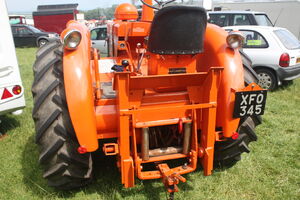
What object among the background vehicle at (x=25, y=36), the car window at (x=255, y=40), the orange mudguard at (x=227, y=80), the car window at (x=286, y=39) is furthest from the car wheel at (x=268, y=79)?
the background vehicle at (x=25, y=36)

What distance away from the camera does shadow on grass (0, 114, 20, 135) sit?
4.38 meters

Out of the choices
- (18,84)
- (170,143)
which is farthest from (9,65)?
(170,143)

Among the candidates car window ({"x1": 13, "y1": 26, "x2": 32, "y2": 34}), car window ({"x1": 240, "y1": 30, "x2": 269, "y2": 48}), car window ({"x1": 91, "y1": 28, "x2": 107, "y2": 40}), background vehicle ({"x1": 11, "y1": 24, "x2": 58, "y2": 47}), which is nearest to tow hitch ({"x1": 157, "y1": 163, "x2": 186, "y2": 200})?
car window ({"x1": 240, "y1": 30, "x2": 269, "y2": 48})

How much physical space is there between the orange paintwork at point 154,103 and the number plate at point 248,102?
2.6 inches

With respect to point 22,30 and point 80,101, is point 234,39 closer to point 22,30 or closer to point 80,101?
point 80,101

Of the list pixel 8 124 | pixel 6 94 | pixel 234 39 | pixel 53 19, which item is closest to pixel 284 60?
pixel 234 39

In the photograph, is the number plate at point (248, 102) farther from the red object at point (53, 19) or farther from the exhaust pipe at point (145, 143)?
the red object at point (53, 19)

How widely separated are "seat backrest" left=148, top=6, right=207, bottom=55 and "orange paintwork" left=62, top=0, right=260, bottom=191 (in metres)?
0.14

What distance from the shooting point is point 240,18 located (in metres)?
9.13

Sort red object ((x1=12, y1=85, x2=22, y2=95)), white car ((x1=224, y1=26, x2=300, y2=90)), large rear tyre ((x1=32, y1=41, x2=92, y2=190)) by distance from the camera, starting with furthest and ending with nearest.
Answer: white car ((x1=224, y1=26, x2=300, y2=90))
red object ((x1=12, y1=85, x2=22, y2=95))
large rear tyre ((x1=32, y1=41, x2=92, y2=190))

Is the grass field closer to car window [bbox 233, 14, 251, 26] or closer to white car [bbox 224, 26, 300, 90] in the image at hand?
white car [bbox 224, 26, 300, 90]

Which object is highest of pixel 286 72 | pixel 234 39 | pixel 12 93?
pixel 234 39

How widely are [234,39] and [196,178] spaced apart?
1.59 m

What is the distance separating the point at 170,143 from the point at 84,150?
3.21 feet
